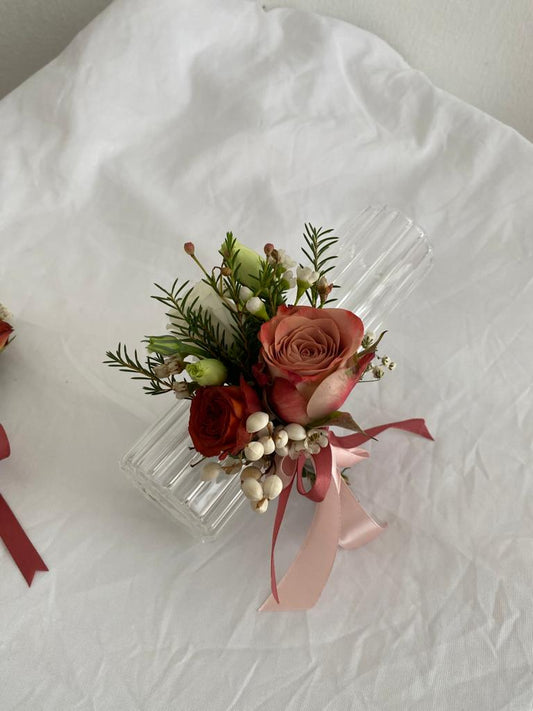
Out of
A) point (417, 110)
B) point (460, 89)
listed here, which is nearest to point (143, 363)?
point (417, 110)

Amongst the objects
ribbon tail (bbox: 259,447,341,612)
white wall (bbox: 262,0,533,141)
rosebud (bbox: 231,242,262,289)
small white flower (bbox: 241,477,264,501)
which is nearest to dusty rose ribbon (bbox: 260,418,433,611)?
ribbon tail (bbox: 259,447,341,612)

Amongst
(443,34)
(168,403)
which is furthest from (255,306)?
(443,34)

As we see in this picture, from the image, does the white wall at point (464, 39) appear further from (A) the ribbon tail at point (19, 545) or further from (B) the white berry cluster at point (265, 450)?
(A) the ribbon tail at point (19, 545)

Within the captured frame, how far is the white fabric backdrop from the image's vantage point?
71 cm

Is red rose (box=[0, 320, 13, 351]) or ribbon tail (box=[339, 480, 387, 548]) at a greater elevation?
ribbon tail (box=[339, 480, 387, 548])

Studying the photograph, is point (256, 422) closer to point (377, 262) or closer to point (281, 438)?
point (281, 438)

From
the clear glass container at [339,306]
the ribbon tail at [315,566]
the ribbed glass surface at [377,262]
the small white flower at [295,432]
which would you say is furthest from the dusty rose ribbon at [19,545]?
the ribbed glass surface at [377,262]

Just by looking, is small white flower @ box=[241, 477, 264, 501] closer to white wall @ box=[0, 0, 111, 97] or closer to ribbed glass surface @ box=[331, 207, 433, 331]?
ribbed glass surface @ box=[331, 207, 433, 331]

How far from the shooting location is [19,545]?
799 millimetres

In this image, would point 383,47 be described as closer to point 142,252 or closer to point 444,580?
point 142,252

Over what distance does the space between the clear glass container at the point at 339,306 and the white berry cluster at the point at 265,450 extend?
0.10 meters

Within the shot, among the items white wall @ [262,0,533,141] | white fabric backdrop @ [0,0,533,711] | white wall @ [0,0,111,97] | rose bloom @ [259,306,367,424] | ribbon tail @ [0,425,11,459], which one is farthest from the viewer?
white wall @ [0,0,111,97]

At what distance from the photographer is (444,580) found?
0.75m

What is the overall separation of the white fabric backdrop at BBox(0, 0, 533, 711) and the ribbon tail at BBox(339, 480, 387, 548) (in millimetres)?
21
